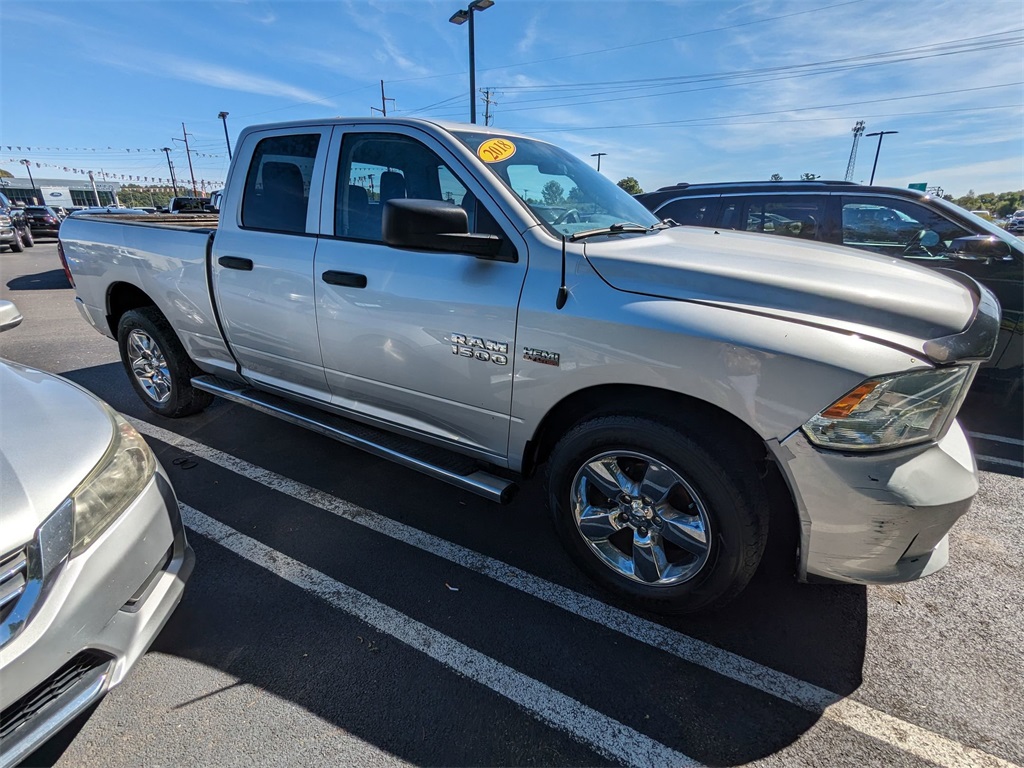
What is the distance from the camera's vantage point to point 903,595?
2467mm

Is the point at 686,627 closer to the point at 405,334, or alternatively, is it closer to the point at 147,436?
the point at 405,334

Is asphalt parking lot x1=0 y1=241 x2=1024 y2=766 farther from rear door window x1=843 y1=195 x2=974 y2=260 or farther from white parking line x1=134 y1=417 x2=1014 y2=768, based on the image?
rear door window x1=843 y1=195 x2=974 y2=260

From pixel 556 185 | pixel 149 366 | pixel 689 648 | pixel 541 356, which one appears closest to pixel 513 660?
pixel 689 648

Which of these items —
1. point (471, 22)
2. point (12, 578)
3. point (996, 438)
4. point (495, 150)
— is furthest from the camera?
point (471, 22)

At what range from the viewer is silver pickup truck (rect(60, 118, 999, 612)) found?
174 centimetres

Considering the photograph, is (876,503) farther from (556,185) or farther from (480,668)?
(556,185)

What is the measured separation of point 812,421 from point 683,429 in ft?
1.45

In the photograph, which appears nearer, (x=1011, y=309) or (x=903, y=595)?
(x=903, y=595)

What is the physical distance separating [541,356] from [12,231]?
2264cm

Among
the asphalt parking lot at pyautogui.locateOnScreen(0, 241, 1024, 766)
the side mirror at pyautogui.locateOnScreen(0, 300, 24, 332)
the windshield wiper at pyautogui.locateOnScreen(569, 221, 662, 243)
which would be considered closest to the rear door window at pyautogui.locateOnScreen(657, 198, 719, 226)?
the windshield wiper at pyautogui.locateOnScreen(569, 221, 662, 243)

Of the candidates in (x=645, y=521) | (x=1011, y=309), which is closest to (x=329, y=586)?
(x=645, y=521)

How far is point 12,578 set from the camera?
1.35 metres

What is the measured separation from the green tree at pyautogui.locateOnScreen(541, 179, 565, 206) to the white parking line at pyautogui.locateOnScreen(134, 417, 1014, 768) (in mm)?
1859

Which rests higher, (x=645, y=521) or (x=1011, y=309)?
(x=1011, y=309)
